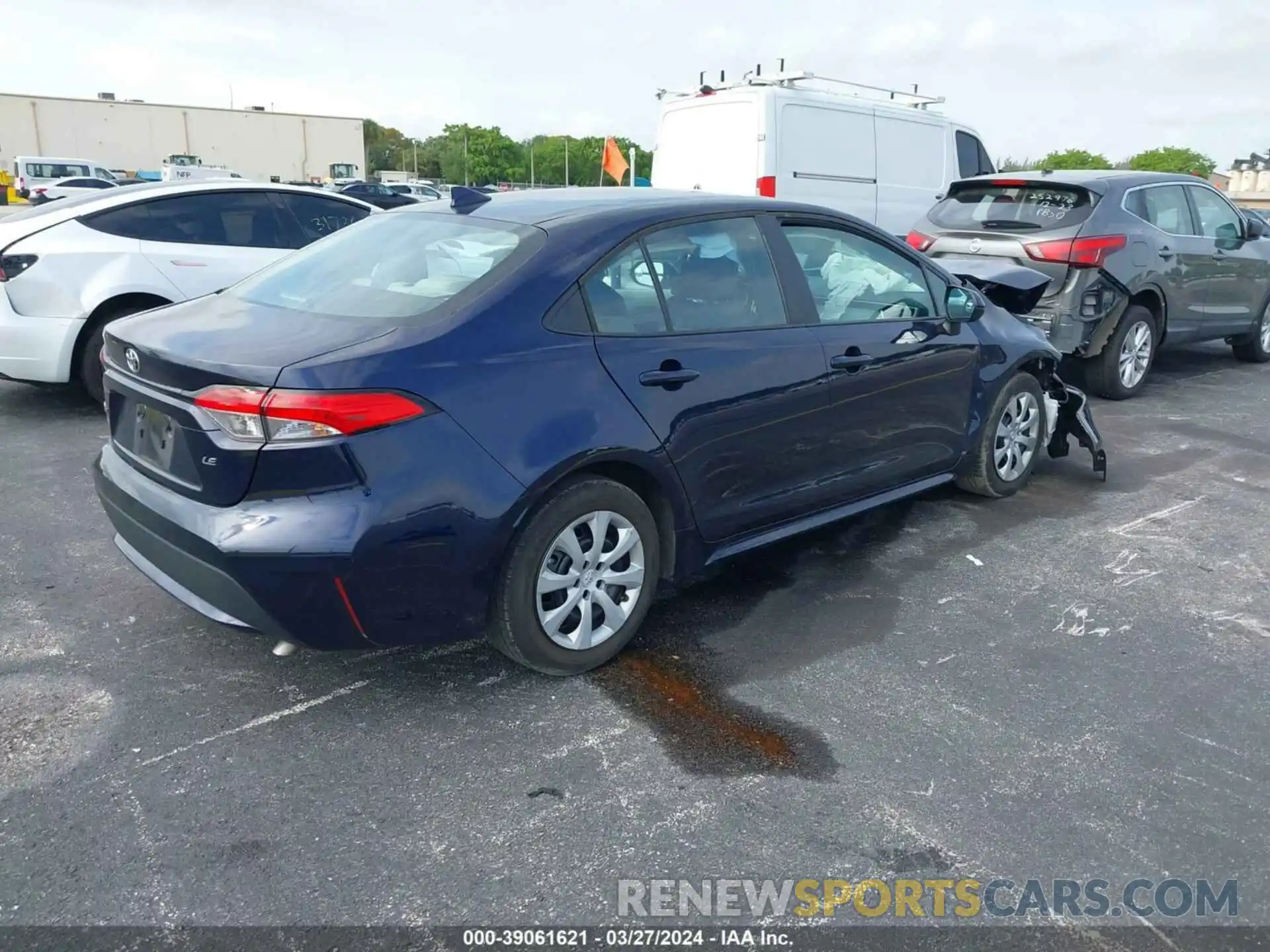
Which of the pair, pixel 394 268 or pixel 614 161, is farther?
pixel 614 161

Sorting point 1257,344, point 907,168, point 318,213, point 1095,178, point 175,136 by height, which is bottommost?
point 1257,344

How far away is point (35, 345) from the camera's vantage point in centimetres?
618

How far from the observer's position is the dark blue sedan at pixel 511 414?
9.11 feet

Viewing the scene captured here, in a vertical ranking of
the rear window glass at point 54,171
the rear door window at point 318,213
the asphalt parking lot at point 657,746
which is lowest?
the asphalt parking lot at point 657,746

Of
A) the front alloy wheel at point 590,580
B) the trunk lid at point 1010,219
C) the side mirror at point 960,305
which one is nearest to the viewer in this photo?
the front alloy wheel at point 590,580

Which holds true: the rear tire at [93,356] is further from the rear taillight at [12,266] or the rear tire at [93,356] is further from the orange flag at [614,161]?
the orange flag at [614,161]

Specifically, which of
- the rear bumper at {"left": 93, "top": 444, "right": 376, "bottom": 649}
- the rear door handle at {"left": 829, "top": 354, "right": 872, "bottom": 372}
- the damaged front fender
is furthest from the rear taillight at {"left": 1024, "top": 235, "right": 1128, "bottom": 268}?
the rear bumper at {"left": 93, "top": 444, "right": 376, "bottom": 649}

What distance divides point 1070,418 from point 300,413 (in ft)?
14.5

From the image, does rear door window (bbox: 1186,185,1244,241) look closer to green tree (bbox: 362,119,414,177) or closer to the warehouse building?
the warehouse building

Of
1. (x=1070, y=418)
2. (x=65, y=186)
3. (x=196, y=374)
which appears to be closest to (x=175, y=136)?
(x=65, y=186)

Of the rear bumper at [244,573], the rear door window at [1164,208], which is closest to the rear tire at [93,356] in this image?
→ the rear bumper at [244,573]

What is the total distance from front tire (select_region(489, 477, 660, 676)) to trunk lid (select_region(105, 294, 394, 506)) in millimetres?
782

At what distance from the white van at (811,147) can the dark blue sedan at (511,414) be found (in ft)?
18.8

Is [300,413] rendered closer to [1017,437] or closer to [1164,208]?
[1017,437]
